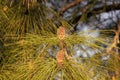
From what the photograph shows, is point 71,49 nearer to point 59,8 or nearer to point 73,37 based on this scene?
point 73,37

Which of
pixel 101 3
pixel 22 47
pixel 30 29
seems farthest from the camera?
pixel 101 3

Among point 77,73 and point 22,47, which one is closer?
point 77,73

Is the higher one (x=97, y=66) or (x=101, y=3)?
(x=101, y=3)

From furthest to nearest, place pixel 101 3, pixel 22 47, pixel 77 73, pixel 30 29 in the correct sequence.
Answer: pixel 101 3
pixel 30 29
pixel 22 47
pixel 77 73

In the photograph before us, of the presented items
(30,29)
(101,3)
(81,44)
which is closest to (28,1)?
(30,29)

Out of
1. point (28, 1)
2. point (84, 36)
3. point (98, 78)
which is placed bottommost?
point (98, 78)

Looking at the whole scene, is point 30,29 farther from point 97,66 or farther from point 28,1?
point 97,66
